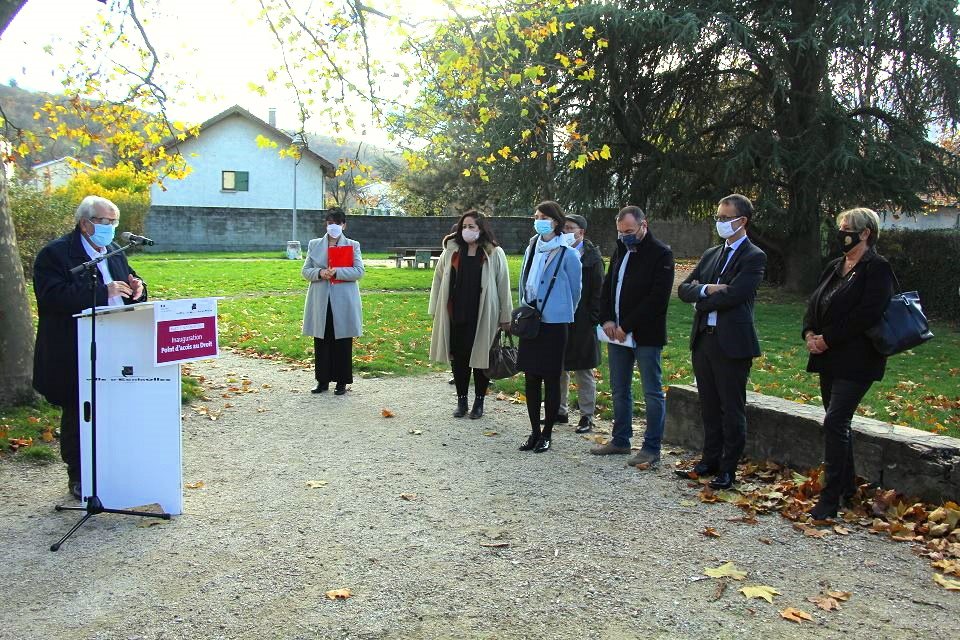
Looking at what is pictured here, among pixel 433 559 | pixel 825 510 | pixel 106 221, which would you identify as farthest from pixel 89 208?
pixel 825 510

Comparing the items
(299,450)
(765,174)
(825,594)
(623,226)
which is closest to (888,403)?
(623,226)

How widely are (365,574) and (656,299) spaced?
3.23 metres

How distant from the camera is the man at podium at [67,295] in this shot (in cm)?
522

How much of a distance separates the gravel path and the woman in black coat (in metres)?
0.50

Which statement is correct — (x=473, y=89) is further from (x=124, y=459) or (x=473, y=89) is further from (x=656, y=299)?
(x=124, y=459)

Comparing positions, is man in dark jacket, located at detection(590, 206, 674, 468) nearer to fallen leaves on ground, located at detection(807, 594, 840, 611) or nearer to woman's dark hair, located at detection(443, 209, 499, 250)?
woman's dark hair, located at detection(443, 209, 499, 250)

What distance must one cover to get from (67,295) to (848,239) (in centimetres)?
487

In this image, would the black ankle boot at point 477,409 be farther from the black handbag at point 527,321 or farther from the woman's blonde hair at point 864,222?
the woman's blonde hair at point 864,222

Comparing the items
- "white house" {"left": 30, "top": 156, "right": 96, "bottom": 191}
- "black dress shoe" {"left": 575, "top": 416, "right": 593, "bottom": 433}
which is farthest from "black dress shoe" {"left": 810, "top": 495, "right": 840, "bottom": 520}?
"white house" {"left": 30, "top": 156, "right": 96, "bottom": 191}

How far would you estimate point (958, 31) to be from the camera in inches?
749

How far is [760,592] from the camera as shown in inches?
166

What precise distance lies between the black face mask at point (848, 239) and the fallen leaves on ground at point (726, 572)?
2.13 meters

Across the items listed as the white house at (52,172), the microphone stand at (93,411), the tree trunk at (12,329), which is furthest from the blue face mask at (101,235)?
the white house at (52,172)

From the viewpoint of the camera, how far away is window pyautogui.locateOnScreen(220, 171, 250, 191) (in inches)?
1886
